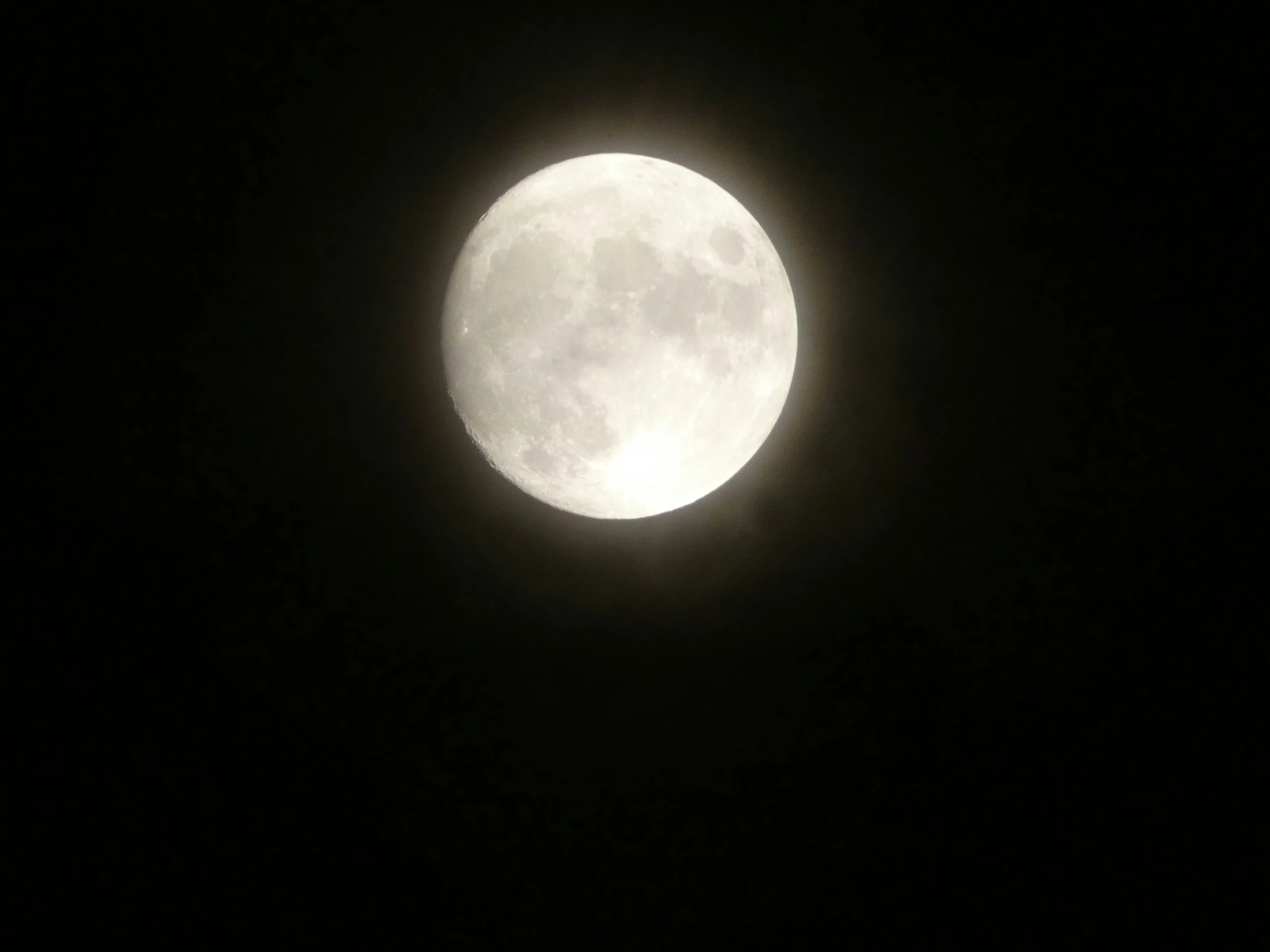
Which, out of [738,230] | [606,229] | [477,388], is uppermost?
[738,230]

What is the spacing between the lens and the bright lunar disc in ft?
8.18

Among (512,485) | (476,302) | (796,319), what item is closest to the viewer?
(476,302)

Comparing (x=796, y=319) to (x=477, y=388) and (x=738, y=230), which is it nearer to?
(x=738, y=230)

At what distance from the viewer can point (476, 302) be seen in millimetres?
2646

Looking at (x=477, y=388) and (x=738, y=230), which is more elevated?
(x=738, y=230)

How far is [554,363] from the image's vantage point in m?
2.52

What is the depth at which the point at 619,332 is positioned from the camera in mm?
2469

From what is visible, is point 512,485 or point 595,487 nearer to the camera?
point 595,487

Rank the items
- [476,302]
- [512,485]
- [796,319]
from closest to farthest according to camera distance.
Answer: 1. [476,302]
2. [796,319]
3. [512,485]

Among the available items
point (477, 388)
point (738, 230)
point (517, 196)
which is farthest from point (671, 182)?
point (477, 388)

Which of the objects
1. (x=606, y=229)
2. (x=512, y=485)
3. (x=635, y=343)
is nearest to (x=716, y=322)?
(x=635, y=343)

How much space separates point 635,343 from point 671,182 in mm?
669

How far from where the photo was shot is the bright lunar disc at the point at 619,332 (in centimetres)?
249

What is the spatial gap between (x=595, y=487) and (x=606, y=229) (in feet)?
2.88
